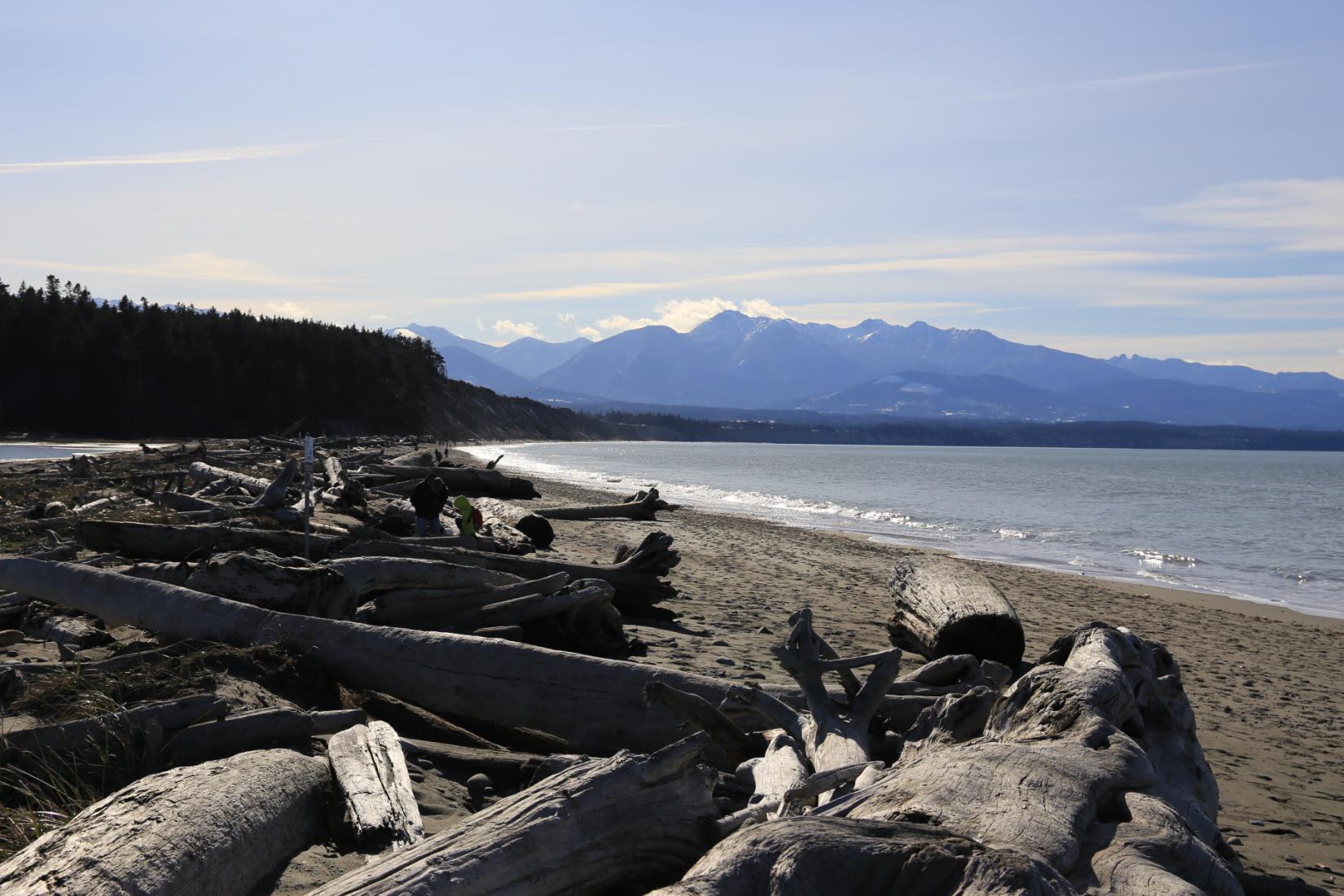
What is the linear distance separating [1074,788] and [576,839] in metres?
1.75

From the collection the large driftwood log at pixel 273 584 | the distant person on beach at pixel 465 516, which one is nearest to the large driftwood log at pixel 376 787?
the large driftwood log at pixel 273 584

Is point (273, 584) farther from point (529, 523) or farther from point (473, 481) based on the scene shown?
point (473, 481)

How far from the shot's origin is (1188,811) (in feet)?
14.1

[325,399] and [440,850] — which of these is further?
[325,399]

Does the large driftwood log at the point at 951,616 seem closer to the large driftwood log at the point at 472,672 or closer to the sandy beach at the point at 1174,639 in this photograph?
the sandy beach at the point at 1174,639

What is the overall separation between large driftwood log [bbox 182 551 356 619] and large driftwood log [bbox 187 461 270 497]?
9063mm

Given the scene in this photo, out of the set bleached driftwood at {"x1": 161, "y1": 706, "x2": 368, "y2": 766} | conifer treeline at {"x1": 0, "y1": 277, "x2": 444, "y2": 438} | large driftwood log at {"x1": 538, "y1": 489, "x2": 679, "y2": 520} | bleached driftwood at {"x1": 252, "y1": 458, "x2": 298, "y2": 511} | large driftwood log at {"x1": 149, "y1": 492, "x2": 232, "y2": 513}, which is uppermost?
conifer treeline at {"x1": 0, "y1": 277, "x2": 444, "y2": 438}

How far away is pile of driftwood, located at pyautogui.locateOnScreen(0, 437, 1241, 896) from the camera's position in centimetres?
277

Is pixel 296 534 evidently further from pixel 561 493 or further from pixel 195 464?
pixel 561 493

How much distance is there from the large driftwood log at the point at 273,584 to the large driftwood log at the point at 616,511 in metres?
15.0

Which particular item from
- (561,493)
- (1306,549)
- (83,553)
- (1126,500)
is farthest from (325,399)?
(83,553)

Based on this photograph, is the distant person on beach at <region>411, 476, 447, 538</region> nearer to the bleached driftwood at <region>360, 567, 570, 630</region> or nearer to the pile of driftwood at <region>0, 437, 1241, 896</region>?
the pile of driftwood at <region>0, 437, 1241, 896</region>

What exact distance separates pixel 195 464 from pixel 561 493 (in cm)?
1508

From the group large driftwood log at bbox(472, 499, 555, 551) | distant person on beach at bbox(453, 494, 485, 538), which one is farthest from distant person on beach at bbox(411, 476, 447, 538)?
large driftwood log at bbox(472, 499, 555, 551)
